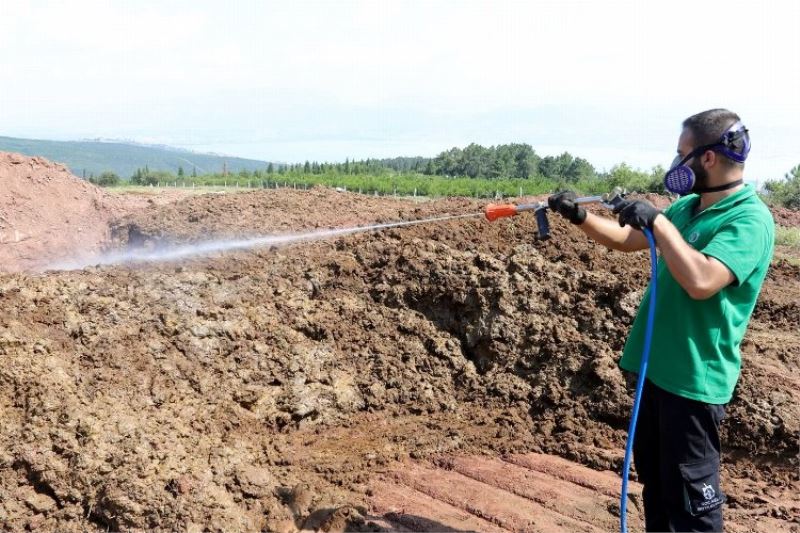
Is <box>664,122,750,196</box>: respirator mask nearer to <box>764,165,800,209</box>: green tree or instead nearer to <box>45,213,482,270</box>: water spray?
<box>45,213,482,270</box>: water spray

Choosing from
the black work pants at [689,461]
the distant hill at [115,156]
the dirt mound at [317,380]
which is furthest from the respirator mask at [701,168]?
the distant hill at [115,156]

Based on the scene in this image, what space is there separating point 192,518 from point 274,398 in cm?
157

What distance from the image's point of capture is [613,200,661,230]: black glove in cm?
269

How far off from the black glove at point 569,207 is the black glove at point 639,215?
38 centimetres

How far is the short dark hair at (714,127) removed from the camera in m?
2.79

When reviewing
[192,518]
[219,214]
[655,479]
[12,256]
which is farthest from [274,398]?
[12,256]

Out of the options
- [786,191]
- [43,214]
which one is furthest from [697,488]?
[786,191]

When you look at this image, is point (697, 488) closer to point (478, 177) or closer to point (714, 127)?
point (714, 127)

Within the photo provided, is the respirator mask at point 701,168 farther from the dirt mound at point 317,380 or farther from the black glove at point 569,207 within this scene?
the dirt mound at point 317,380

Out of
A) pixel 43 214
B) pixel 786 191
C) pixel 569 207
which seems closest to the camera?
pixel 569 207

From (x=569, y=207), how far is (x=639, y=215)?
0.57 m

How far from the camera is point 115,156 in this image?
79062 mm

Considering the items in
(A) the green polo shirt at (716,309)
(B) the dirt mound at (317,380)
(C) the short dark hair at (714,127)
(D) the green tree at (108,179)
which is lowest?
(B) the dirt mound at (317,380)

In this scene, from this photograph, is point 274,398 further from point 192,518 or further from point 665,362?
point 665,362
